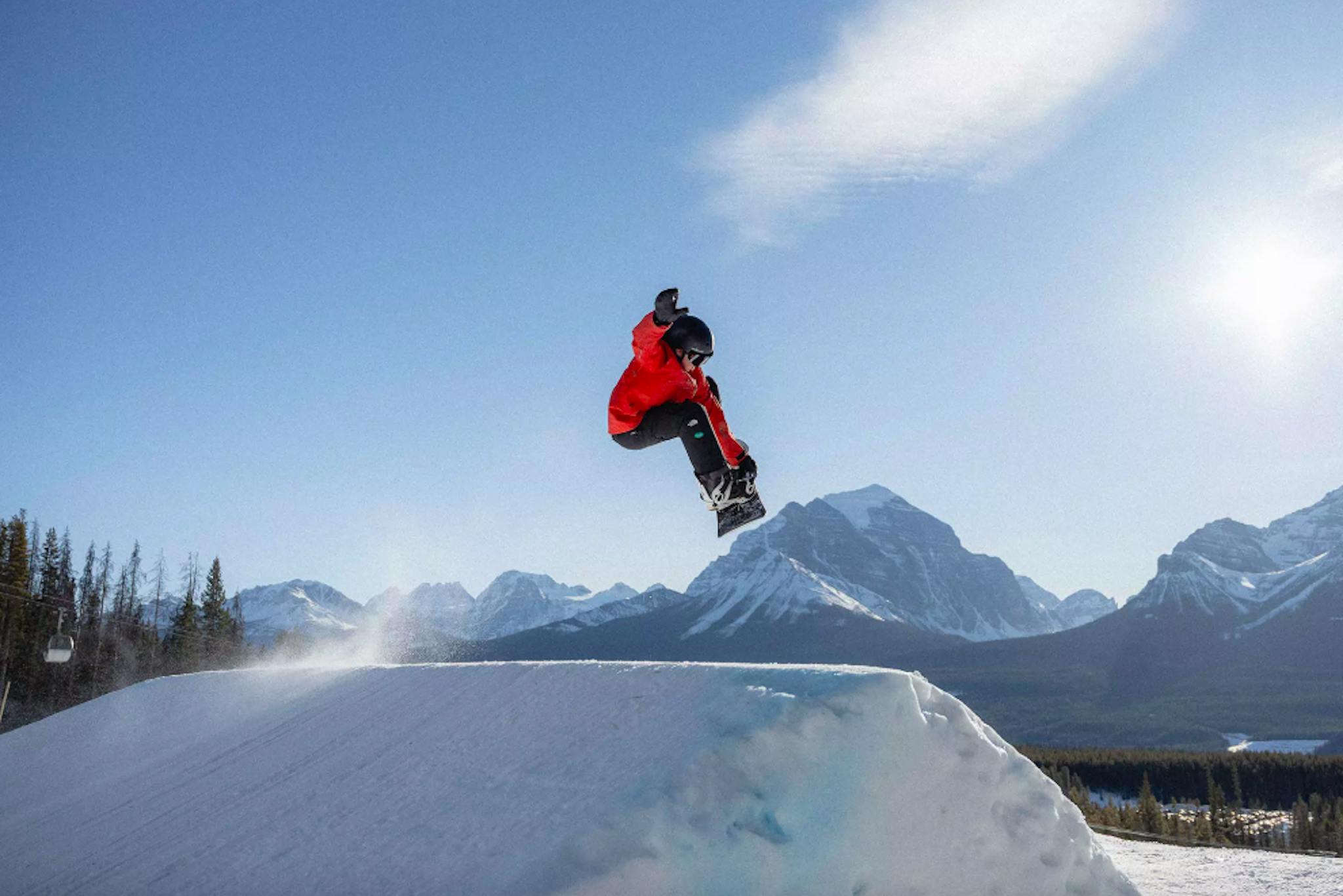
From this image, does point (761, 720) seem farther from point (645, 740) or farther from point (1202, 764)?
point (1202, 764)

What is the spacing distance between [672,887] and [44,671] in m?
62.0

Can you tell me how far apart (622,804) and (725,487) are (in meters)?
2.45

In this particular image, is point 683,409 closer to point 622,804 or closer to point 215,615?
point 622,804

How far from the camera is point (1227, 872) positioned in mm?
11664

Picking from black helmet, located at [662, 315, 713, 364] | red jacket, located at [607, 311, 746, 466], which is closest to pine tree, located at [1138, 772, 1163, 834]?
red jacket, located at [607, 311, 746, 466]

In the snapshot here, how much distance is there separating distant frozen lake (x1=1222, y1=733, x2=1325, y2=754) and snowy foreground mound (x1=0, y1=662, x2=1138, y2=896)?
20536cm

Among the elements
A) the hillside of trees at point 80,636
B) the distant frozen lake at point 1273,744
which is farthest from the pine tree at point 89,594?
the distant frozen lake at point 1273,744

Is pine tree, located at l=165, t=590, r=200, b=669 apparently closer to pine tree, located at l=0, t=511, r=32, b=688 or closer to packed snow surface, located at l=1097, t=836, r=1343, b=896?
pine tree, located at l=0, t=511, r=32, b=688

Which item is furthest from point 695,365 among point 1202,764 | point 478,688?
point 1202,764

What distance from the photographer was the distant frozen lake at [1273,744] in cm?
17862

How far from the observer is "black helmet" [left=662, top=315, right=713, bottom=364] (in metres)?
6.32

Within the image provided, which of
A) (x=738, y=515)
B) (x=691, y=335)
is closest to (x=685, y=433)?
(x=691, y=335)

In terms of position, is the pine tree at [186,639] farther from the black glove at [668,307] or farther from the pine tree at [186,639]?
the black glove at [668,307]

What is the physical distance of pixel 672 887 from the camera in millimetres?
6348
